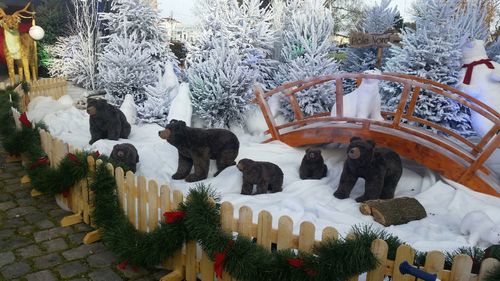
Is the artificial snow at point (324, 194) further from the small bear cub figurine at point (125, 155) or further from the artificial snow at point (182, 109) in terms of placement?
the artificial snow at point (182, 109)

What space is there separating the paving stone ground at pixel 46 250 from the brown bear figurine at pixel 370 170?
2399 millimetres

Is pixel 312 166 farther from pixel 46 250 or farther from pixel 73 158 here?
pixel 46 250

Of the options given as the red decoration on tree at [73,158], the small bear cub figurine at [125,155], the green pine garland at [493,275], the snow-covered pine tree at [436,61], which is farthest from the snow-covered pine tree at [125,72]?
the green pine garland at [493,275]

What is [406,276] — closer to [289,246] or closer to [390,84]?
[289,246]

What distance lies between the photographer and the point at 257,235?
295cm

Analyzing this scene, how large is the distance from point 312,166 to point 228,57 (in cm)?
321

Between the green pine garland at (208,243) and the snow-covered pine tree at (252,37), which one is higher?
the snow-covered pine tree at (252,37)

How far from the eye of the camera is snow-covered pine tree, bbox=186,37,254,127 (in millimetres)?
7324

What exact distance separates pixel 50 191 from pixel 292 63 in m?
5.27

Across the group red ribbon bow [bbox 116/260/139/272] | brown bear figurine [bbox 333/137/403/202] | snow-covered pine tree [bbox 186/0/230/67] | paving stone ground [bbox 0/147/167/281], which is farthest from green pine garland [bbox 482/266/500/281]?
snow-covered pine tree [bbox 186/0/230/67]

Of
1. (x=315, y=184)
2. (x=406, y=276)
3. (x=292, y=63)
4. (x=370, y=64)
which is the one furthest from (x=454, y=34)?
(x=406, y=276)

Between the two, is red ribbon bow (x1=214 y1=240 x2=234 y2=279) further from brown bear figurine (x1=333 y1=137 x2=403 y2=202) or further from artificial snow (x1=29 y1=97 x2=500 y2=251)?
brown bear figurine (x1=333 y1=137 x2=403 y2=202)

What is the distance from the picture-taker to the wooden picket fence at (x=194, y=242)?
2.33m

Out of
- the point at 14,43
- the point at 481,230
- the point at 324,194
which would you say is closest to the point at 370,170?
the point at 324,194
